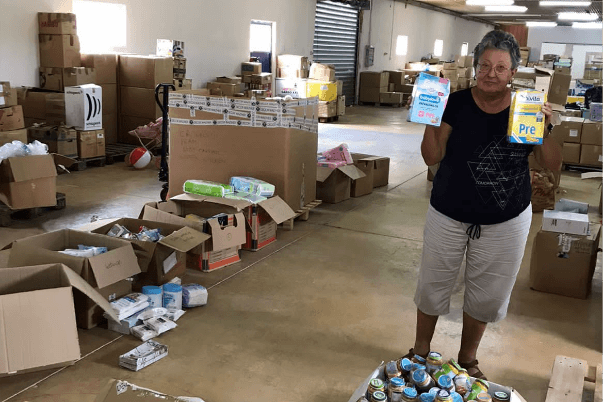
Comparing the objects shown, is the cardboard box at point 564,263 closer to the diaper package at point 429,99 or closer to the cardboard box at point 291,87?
the diaper package at point 429,99

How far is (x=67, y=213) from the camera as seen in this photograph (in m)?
4.79

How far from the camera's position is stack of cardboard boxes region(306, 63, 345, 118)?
11.2 m

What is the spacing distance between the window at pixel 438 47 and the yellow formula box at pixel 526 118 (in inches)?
760

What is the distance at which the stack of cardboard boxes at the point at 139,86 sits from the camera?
291 inches

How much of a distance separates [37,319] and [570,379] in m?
2.11

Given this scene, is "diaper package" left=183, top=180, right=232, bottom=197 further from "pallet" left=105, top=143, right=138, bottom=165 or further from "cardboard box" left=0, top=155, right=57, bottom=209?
"pallet" left=105, top=143, right=138, bottom=165

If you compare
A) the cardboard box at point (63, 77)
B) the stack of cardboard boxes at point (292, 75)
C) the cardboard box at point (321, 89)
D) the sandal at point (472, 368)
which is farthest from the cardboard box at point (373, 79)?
the sandal at point (472, 368)

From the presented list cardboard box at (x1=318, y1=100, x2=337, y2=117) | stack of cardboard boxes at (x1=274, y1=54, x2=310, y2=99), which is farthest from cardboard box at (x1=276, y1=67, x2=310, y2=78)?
cardboard box at (x1=318, y1=100, x2=337, y2=117)

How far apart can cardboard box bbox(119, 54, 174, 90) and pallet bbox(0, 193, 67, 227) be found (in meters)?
2.85

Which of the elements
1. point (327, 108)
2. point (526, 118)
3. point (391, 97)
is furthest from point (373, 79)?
point (526, 118)

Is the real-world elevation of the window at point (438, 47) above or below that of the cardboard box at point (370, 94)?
above

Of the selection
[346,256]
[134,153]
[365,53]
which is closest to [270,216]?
[346,256]

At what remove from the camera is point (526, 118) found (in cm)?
199

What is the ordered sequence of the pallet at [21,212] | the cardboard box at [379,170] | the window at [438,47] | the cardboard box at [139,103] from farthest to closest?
1. the window at [438,47]
2. the cardboard box at [139,103]
3. the cardboard box at [379,170]
4. the pallet at [21,212]
